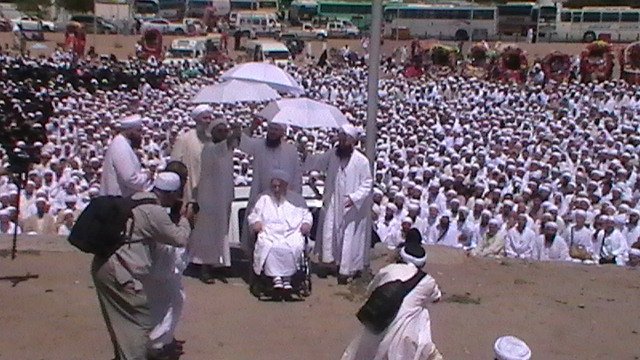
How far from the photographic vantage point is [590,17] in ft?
151

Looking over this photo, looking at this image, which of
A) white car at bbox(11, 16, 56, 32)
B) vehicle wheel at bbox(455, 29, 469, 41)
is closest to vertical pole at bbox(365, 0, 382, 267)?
white car at bbox(11, 16, 56, 32)

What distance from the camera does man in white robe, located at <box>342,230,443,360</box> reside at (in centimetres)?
421

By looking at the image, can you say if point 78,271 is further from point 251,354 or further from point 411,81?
point 411,81

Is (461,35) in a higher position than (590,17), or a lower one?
lower

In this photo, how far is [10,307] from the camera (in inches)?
255

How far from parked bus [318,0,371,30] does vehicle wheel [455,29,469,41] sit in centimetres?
650

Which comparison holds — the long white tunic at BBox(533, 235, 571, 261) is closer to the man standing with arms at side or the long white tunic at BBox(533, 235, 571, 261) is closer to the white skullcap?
the white skullcap

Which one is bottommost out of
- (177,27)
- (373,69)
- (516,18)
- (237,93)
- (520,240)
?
(520,240)

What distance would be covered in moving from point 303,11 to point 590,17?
17270 mm

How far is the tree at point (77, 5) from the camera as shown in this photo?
50.5m

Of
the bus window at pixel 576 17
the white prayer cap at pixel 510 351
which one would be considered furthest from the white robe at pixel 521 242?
the bus window at pixel 576 17

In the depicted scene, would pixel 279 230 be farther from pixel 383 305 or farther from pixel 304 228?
pixel 383 305

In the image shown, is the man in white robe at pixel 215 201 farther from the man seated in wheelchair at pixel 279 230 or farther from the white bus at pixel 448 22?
the white bus at pixel 448 22

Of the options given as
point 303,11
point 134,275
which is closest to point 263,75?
point 134,275
